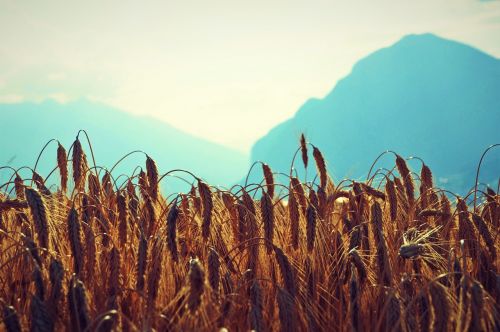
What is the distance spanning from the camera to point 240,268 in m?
2.97

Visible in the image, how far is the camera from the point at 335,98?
185750 mm

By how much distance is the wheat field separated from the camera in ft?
5.98

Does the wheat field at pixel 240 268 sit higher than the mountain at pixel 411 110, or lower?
lower

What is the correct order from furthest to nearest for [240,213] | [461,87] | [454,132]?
[461,87], [454,132], [240,213]

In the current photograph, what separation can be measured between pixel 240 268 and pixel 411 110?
173108mm

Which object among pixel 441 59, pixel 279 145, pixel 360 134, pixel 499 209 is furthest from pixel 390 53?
pixel 499 209

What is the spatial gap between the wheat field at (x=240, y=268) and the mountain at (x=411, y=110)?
479 feet

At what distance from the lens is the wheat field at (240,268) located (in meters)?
1.82

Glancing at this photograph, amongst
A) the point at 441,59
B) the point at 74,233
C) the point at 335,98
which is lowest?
the point at 74,233

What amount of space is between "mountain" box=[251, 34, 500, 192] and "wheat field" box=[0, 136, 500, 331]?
146m

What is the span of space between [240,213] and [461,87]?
181m

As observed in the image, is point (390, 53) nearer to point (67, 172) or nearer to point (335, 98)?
point (335, 98)

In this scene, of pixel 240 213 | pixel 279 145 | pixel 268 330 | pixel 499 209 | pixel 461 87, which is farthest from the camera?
pixel 279 145

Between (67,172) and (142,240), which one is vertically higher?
(67,172)
